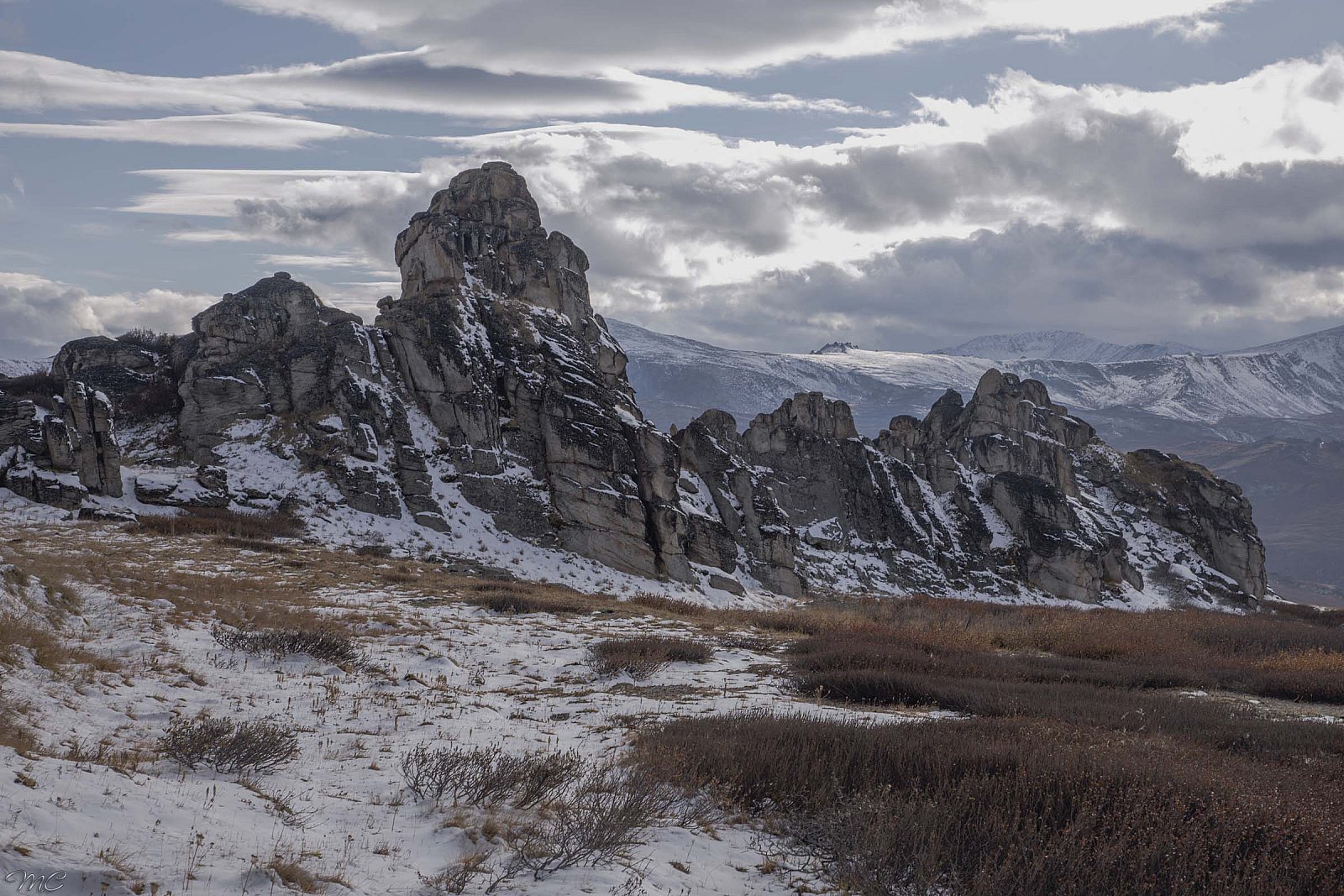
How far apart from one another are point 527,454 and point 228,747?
112 feet

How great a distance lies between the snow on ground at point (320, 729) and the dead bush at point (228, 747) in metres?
0.15

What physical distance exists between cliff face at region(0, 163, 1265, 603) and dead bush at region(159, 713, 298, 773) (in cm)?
2824

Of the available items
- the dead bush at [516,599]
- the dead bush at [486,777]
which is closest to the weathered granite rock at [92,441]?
the dead bush at [516,599]

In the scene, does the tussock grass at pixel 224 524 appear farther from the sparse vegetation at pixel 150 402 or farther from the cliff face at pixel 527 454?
the sparse vegetation at pixel 150 402

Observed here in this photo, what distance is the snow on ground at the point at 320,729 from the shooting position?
5453 mm

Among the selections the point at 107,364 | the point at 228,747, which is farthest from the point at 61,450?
the point at 228,747

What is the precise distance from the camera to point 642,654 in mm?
15578

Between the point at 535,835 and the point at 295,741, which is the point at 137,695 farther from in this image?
the point at 535,835

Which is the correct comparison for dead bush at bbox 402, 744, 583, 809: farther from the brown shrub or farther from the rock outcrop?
the rock outcrop

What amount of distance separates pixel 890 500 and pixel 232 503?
139 ft

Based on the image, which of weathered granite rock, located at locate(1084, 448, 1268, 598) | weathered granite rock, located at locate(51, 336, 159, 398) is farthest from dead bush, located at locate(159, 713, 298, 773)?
weathered granite rock, located at locate(1084, 448, 1268, 598)

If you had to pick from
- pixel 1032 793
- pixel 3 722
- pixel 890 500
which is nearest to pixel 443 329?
pixel 890 500

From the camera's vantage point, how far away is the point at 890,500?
187ft

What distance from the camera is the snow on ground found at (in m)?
5.45
